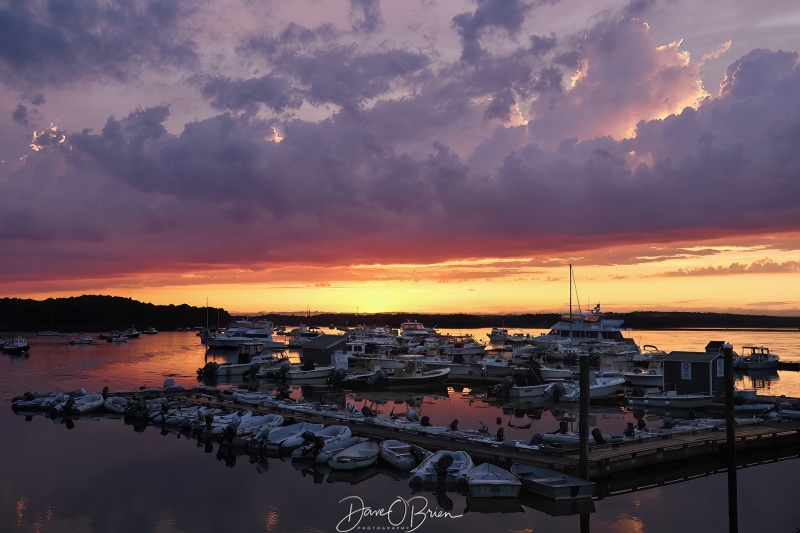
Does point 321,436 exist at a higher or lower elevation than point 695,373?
lower

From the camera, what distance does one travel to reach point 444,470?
2259cm

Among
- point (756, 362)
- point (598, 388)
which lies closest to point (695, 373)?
point (598, 388)

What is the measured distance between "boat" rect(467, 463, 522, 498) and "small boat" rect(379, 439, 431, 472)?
11.2 feet

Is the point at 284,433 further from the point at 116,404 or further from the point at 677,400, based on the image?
the point at 677,400

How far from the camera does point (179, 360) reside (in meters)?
84.4

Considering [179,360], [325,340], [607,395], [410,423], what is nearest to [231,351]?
[179,360]

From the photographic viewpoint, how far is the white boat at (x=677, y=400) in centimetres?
3991

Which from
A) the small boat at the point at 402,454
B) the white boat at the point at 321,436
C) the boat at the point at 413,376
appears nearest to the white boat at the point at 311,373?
the boat at the point at 413,376

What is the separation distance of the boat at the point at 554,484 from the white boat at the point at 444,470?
182 centimetres

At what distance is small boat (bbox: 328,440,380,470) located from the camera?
2506 centimetres

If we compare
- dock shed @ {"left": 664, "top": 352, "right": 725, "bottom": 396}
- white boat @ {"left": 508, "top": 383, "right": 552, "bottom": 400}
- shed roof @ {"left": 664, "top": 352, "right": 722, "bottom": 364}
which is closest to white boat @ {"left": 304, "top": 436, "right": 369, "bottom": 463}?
white boat @ {"left": 508, "top": 383, "right": 552, "bottom": 400}

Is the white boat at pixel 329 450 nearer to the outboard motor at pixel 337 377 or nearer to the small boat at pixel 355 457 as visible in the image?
the small boat at pixel 355 457

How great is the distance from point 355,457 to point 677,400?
2323cm

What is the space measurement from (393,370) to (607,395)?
690 inches
